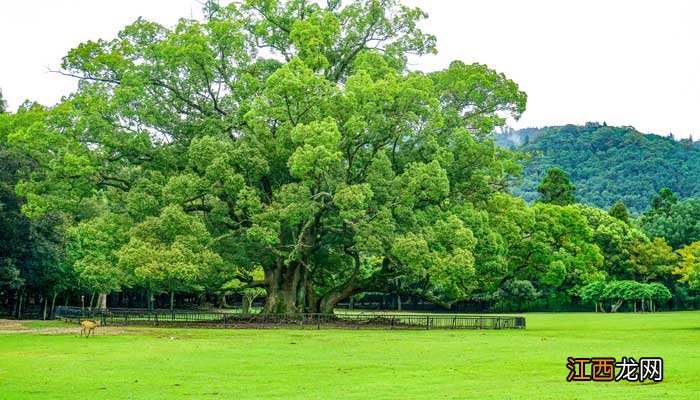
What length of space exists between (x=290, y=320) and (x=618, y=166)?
99.0 metres

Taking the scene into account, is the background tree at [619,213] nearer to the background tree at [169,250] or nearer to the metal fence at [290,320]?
the metal fence at [290,320]

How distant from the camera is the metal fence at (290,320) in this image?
3866 cm

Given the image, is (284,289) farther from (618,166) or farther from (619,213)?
(618,166)

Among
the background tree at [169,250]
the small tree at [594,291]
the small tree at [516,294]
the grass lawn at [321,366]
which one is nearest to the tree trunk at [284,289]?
the background tree at [169,250]

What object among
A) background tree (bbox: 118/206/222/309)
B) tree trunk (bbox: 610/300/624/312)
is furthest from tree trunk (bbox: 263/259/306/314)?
tree trunk (bbox: 610/300/624/312)

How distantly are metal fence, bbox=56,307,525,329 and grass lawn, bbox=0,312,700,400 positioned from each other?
6.50m

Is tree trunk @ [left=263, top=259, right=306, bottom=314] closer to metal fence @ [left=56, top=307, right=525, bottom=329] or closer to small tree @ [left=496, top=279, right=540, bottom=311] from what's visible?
metal fence @ [left=56, top=307, right=525, bottom=329]

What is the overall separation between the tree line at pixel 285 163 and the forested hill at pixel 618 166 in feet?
256

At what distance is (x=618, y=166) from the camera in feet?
412

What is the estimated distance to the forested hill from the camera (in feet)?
398

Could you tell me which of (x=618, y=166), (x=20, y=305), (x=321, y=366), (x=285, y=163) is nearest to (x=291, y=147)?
(x=285, y=163)

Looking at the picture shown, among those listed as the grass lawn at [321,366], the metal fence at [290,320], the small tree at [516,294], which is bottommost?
the grass lawn at [321,366]

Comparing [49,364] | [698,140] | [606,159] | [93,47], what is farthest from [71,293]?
[698,140]

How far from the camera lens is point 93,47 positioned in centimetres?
4147
